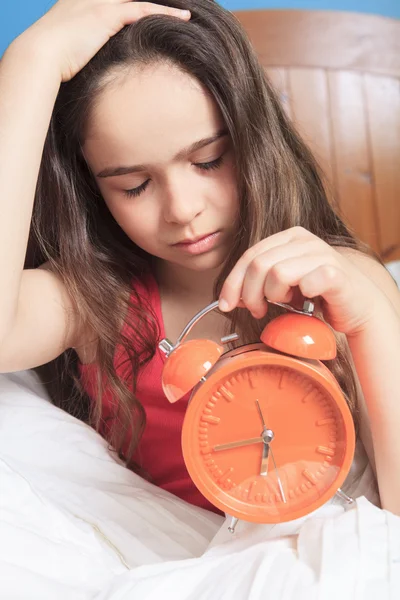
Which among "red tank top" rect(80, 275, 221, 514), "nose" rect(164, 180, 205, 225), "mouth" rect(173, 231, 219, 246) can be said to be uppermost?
"nose" rect(164, 180, 205, 225)

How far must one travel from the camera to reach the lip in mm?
1059

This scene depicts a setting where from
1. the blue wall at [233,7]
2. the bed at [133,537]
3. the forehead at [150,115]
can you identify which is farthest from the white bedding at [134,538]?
the blue wall at [233,7]

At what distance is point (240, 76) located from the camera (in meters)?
1.05

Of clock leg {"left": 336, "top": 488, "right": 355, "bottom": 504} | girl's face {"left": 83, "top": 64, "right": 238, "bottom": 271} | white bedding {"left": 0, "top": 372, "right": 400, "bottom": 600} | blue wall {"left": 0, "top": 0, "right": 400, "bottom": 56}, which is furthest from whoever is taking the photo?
blue wall {"left": 0, "top": 0, "right": 400, "bottom": 56}

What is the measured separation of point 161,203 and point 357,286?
301 mm

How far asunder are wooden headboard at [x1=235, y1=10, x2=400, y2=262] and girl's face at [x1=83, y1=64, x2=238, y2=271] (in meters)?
1.06

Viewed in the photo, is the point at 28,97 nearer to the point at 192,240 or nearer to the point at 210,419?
the point at 192,240

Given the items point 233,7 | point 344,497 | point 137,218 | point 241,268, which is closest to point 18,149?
point 137,218

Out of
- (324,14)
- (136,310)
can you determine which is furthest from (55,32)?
(324,14)

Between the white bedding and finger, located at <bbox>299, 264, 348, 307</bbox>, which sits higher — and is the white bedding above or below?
below

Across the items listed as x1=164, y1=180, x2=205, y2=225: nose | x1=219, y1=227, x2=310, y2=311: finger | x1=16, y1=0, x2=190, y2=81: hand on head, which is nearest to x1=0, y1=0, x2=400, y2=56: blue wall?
x1=16, y1=0, x2=190, y2=81: hand on head

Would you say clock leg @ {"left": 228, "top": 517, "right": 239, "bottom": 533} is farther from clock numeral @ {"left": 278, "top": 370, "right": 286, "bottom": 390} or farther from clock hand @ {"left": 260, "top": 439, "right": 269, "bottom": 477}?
clock numeral @ {"left": 278, "top": 370, "right": 286, "bottom": 390}

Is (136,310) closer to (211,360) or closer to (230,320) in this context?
(230,320)

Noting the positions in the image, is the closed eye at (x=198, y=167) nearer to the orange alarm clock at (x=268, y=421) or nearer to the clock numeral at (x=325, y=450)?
the orange alarm clock at (x=268, y=421)
